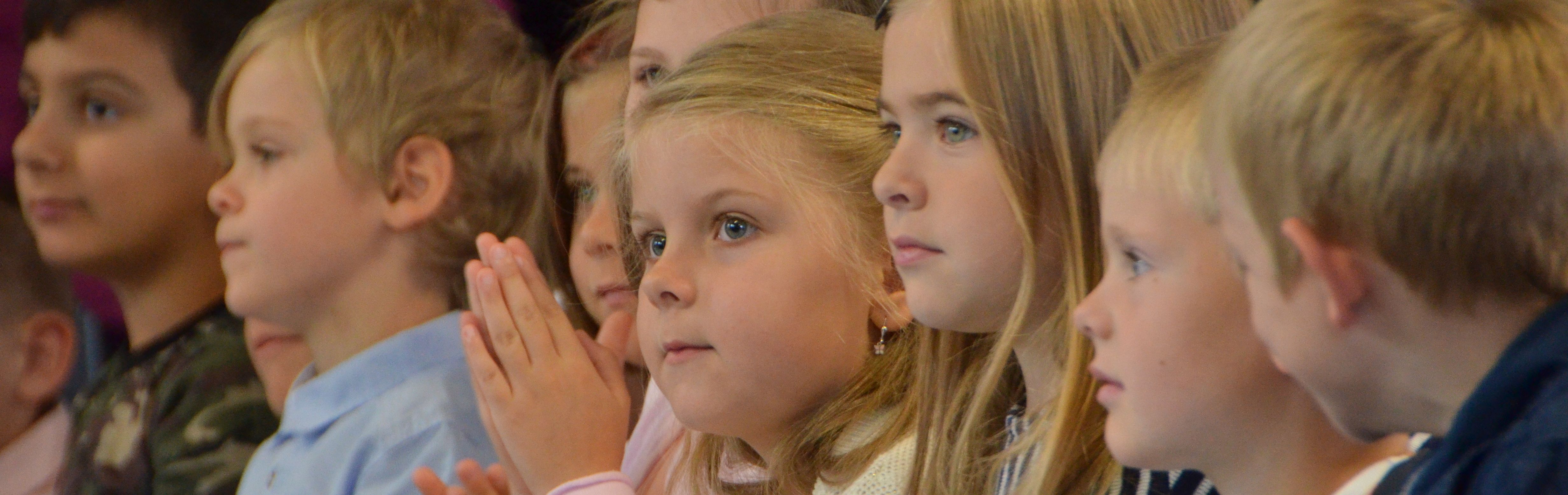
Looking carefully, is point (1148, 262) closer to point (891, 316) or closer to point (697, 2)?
point (891, 316)

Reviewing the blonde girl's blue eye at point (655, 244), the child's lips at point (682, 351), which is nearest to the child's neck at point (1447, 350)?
the child's lips at point (682, 351)

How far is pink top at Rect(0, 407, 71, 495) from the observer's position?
245 cm

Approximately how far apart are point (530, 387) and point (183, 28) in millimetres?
1128

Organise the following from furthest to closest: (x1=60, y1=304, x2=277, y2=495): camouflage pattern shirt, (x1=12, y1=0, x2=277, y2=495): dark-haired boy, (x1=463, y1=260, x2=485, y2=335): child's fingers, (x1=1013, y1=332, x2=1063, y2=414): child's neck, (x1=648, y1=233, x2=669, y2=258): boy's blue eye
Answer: (x1=12, y1=0, x2=277, y2=495): dark-haired boy < (x1=60, y1=304, x2=277, y2=495): camouflage pattern shirt < (x1=463, y1=260, x2=485, y2=335): child's fingers < (x1=648, y1=233, x2=669, y2=258): boy's blue eye < (x1=1013, y1=332, x2=1063, y2=414): child's neck

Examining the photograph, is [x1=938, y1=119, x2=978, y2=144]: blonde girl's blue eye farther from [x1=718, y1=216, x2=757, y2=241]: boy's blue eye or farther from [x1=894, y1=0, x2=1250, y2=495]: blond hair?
[x1=718, y1=216, x2=757, y2=241]: boy's blue eye

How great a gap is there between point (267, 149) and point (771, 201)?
89cm

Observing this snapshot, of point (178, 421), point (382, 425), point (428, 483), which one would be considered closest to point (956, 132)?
point (428, 483)

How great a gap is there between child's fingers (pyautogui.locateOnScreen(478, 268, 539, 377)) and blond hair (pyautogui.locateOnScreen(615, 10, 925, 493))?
8.5 inches

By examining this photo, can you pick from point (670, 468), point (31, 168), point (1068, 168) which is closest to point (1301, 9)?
point (1068, 168)

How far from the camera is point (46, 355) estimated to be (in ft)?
8.37

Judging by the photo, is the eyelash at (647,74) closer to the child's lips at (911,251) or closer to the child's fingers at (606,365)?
the child's fingers at (606,365)

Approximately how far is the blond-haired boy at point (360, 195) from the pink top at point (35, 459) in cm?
66

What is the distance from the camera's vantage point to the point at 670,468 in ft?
5.76

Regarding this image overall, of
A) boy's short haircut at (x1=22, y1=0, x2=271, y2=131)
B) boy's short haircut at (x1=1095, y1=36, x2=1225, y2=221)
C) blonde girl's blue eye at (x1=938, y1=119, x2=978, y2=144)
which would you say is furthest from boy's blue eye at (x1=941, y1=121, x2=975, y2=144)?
boy's short haircut at (x1=22, y1=0, x2=271, y2=131)
